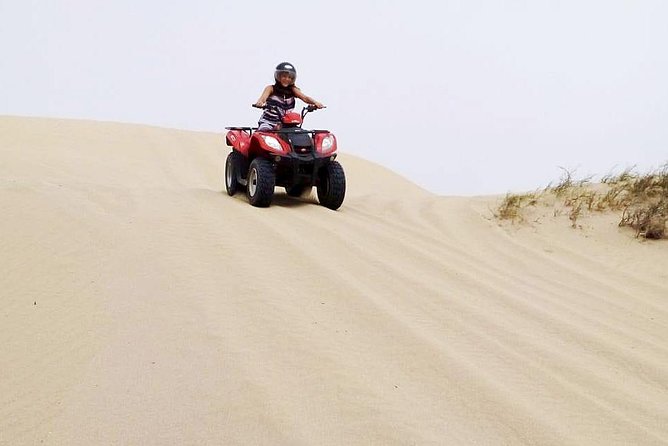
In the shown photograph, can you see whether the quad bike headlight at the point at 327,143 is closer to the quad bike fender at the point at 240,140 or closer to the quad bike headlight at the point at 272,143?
the quad bike headlight at the point at 272,143

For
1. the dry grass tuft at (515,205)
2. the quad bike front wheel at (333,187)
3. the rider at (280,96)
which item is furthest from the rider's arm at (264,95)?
the dry grass tuft at (515,205)

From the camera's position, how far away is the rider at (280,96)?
6633 millimetres

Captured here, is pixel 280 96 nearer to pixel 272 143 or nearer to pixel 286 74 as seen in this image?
pixel 286 74

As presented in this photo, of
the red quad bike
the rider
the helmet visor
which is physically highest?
the helmet visor

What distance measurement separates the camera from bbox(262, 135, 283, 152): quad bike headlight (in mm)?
5879

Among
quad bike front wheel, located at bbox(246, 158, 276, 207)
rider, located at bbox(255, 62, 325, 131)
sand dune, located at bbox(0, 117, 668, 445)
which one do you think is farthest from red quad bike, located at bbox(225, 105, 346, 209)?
sand dune, located at bbox(0, 117, 668, 445)

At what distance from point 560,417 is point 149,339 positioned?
180 cm

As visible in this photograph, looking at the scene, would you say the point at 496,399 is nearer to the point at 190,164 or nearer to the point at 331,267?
the point at 331,267

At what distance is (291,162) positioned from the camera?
5891mm

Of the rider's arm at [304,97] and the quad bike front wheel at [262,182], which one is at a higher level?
the rider's arm at [304,97]

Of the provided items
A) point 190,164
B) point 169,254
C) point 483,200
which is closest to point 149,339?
point 169,254

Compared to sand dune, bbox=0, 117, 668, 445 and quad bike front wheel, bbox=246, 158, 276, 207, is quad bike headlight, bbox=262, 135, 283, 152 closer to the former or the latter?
quad bike front wheel, bbox=246, 158, 276, 207

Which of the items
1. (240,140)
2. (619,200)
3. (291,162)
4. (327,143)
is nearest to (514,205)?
(619,200)

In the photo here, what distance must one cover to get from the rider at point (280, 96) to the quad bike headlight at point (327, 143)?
621 mm
